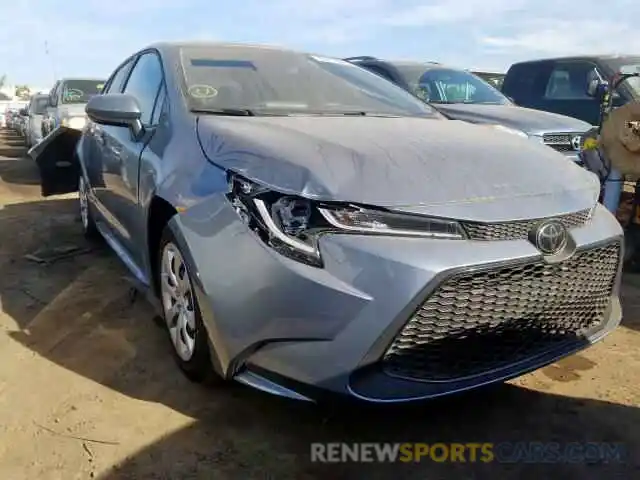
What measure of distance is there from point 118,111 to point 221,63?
0.62m

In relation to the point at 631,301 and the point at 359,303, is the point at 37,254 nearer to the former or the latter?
the point at 359,303

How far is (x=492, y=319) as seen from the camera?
83.7 inches

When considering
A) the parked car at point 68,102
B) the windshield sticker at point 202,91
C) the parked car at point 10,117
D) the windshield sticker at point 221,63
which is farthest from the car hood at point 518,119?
→ the parked car at point 10,117

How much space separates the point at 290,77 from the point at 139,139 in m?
0.88

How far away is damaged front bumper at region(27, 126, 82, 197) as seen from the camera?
547 cm

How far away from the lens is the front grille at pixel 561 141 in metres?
5.89

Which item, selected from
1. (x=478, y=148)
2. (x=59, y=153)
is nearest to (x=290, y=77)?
(x=478, y=148)

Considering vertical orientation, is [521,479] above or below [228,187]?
below

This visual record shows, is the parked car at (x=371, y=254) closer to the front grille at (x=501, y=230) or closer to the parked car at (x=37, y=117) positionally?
the front grille at (x=501, y=230)

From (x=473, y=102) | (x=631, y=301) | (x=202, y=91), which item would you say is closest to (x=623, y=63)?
(x=473, y=102)

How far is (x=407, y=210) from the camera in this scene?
2070 millimetres

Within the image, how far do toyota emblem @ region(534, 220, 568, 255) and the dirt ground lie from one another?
0.75 meters

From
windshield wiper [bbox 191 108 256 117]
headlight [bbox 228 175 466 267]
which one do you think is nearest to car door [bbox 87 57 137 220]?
windshield wiper [bbox 191 108 256 117]

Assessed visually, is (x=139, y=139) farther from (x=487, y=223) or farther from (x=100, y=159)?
(x=487, y=223)
